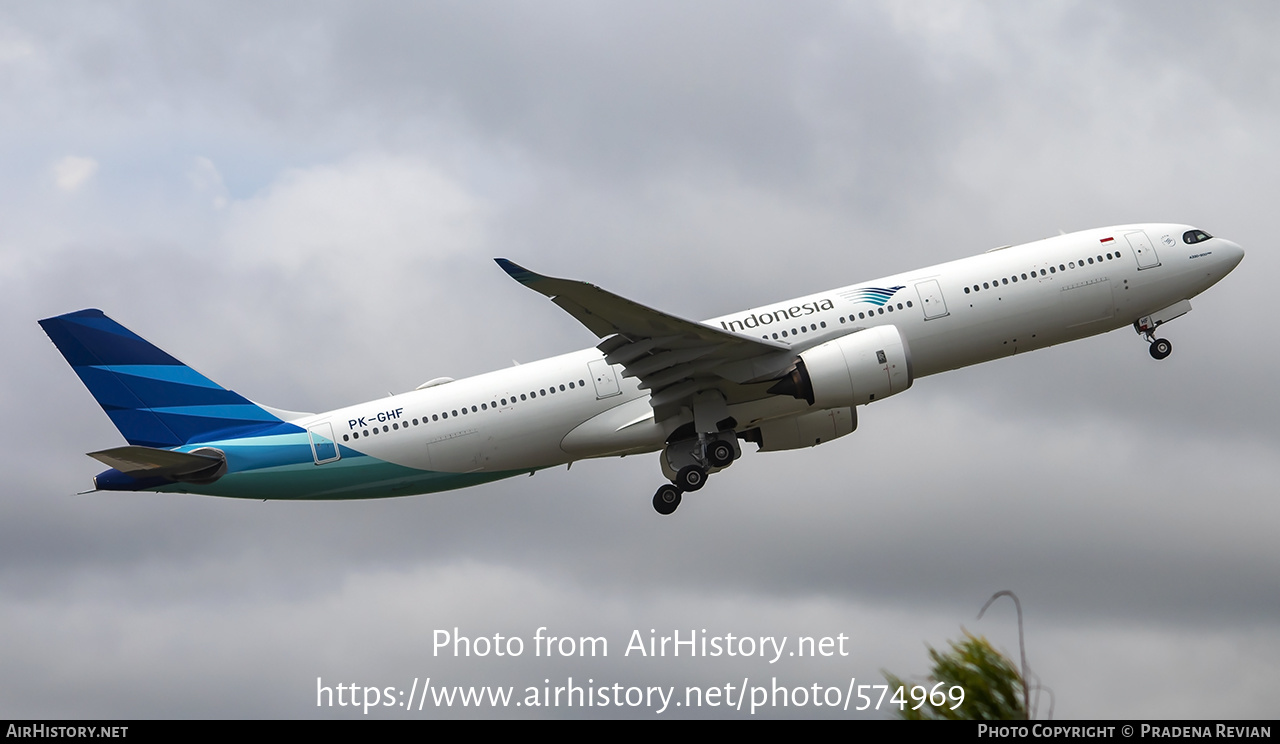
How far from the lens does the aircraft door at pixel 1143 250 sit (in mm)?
37531

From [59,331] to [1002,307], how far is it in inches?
1112

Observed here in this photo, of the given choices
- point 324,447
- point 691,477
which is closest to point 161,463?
point 324,447

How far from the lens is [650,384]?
36.2 metres

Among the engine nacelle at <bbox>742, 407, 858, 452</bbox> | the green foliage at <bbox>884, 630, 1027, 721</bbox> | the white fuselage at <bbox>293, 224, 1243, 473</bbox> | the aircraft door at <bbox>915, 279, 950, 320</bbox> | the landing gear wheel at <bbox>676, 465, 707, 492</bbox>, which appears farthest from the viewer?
the engine nacelle at <bbox>742, 407, 858, 452</bbox>

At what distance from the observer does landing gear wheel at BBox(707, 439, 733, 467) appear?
122ft

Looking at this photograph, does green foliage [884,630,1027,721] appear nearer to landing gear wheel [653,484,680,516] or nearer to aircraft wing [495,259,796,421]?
aircraft wing [495,259,796,421]

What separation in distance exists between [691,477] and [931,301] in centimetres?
876

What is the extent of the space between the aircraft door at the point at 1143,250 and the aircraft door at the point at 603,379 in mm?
16125

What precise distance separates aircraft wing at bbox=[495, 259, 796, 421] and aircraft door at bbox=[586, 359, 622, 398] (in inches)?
34.3

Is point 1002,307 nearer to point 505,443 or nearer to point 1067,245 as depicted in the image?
point 1067,245

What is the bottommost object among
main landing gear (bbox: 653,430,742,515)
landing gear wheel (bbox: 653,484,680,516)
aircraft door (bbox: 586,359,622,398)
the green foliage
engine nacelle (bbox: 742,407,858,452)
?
the green foliage

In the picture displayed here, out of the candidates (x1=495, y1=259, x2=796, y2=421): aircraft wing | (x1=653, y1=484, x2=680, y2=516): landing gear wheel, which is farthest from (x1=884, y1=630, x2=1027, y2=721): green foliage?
(x1=653, y1=484, x2=680, y2=516): landing gear wheel

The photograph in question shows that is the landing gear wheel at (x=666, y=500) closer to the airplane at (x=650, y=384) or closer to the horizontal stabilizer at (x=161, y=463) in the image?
the airplane at (x=650, y=384)

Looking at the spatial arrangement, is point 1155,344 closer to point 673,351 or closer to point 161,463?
point 673,351
